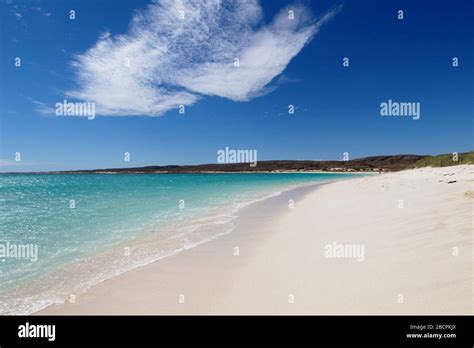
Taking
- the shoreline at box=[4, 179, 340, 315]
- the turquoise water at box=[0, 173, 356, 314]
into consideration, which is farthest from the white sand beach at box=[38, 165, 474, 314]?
the turquoise water at box=[0, 173, 356, 314]

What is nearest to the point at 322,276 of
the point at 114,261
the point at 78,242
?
the point at 114,261

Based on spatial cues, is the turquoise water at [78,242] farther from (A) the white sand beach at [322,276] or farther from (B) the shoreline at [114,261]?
(A) the white sand beach at [322,276]

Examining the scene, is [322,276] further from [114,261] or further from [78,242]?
[78,242]

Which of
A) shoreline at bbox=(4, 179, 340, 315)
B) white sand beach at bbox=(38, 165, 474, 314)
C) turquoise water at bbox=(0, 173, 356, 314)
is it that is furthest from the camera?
turquoise water at bbox=(0, 173, 356, 314)

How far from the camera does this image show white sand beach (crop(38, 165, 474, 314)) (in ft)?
12.4

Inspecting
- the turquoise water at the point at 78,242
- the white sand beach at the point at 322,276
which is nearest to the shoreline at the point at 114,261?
the turquoise water at the point at 78,242

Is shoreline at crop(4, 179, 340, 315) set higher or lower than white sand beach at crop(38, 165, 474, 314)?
lower

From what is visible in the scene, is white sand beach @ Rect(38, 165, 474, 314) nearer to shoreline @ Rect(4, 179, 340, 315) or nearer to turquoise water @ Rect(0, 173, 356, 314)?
shoreline @ Rect(4, 179, 340, 315)

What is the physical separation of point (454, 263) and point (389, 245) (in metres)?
1.66

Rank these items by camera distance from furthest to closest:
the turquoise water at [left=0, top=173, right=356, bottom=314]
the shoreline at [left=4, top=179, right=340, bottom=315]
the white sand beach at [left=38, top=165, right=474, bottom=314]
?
the turquoise water at [left=0, top=173, right=356, bottom=314], the shoreline at [left=4, top=179, right=340, bottom=315], the white sand beach at [left=38, top=165, right=474, bottom=314]

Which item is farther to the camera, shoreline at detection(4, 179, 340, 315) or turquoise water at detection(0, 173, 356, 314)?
turquoise water at detection(0, 173, 356, 314)

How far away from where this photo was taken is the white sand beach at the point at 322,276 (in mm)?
3783
